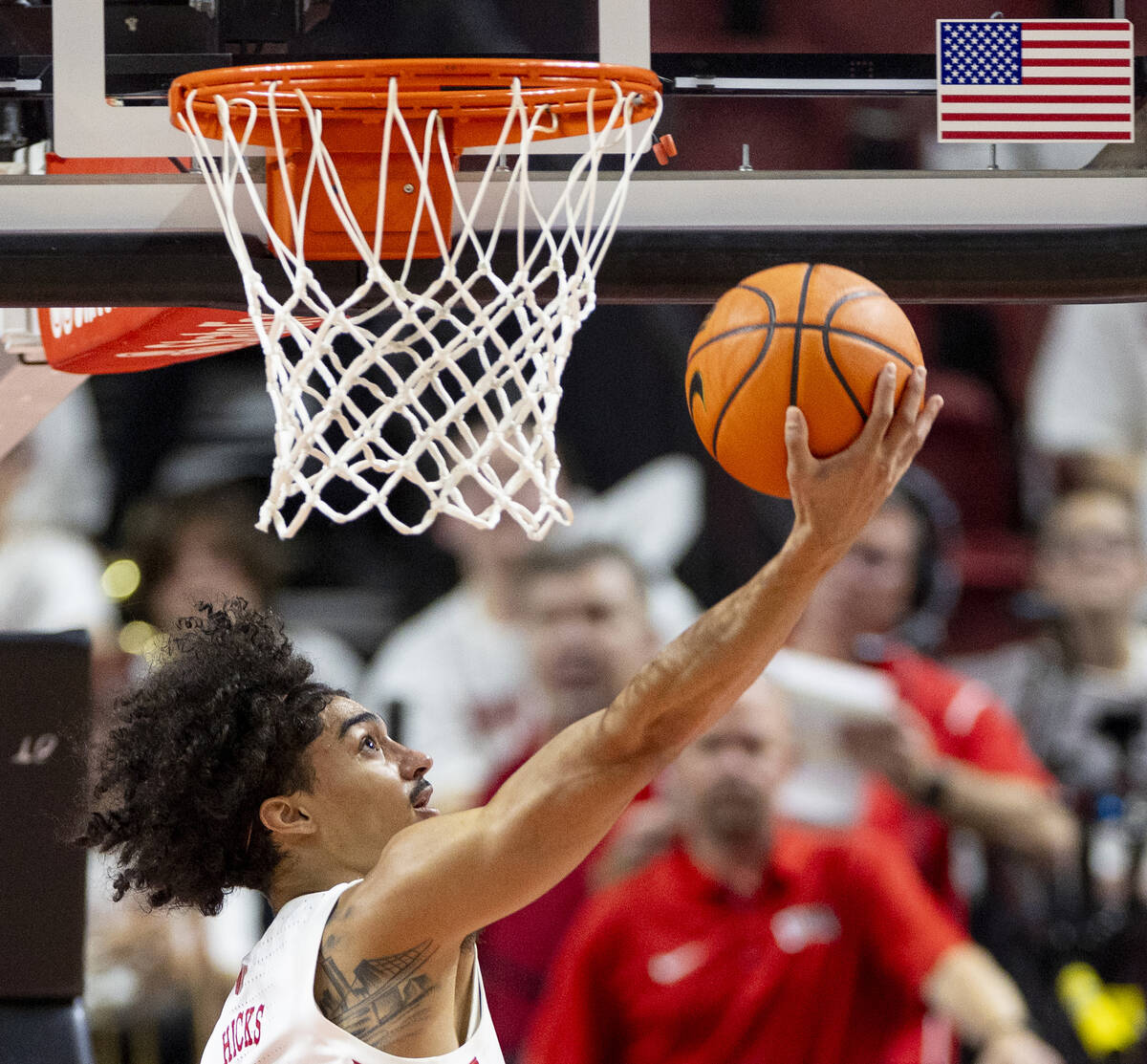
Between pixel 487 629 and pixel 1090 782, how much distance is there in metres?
1.96

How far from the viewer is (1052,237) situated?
210 cm

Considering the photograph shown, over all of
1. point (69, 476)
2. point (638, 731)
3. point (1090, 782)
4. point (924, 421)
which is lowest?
point (1090, 782)

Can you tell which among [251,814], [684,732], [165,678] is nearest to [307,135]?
[165,678]

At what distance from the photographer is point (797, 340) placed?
4.74 ft

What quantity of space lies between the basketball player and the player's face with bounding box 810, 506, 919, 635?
2.77 metres

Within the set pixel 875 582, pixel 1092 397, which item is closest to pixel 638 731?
pixel 875 582

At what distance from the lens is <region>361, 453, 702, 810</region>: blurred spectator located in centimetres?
473

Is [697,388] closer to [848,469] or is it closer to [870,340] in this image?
[870,340]

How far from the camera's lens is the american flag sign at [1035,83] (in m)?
2.30

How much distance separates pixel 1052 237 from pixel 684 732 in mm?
1134

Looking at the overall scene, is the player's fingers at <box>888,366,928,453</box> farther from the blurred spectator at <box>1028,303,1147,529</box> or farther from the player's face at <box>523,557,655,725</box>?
the blurred spectator at <box>1028,303,1147,529</box>

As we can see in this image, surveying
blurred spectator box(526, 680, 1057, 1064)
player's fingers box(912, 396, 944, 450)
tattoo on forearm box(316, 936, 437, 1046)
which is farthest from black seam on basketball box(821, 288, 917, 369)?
blurred spectator box(526, 680, 1057, 1064)

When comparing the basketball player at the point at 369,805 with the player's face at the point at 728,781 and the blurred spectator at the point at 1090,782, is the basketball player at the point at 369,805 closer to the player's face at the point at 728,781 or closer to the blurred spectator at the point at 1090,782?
the player's face at the point at 728,781

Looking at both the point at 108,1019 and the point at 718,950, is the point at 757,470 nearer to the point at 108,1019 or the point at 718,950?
the point at 718,950
